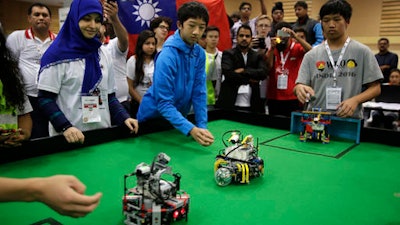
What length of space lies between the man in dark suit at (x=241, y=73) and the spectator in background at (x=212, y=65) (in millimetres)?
221

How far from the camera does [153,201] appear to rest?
103 centimetres

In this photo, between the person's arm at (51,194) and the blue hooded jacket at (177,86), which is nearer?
the person's arm at (51,194)

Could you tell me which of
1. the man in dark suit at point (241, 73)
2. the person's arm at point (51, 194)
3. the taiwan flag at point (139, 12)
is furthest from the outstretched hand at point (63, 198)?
the taiwan flag at point (139, 12)

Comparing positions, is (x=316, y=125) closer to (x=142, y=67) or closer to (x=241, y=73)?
(x=241, y=73)

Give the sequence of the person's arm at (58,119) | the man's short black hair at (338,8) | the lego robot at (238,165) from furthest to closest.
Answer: the man's short black hair at (338,8), the person's arm at (58,119), the lego robot at (238,165)

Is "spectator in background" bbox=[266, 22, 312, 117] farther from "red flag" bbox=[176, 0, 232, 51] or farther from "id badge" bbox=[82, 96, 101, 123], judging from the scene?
"id badge" bbox=[82, 96, 101, 123]

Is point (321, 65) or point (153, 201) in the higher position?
point (321, 65)

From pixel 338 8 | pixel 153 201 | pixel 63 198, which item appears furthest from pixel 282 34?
pixel 63 198

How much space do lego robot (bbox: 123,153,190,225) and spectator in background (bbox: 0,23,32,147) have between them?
873 millimetres

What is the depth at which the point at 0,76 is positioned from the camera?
1.70 metres

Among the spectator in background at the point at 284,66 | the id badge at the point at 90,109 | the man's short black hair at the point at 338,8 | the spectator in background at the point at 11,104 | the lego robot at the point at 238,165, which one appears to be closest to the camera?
the lego robot at the point at 238,165

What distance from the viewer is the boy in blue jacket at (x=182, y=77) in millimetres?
2033

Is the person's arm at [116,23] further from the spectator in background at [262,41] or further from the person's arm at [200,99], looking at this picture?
the spectator in background at [262,41]

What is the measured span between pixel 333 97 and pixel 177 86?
3.55 ft
